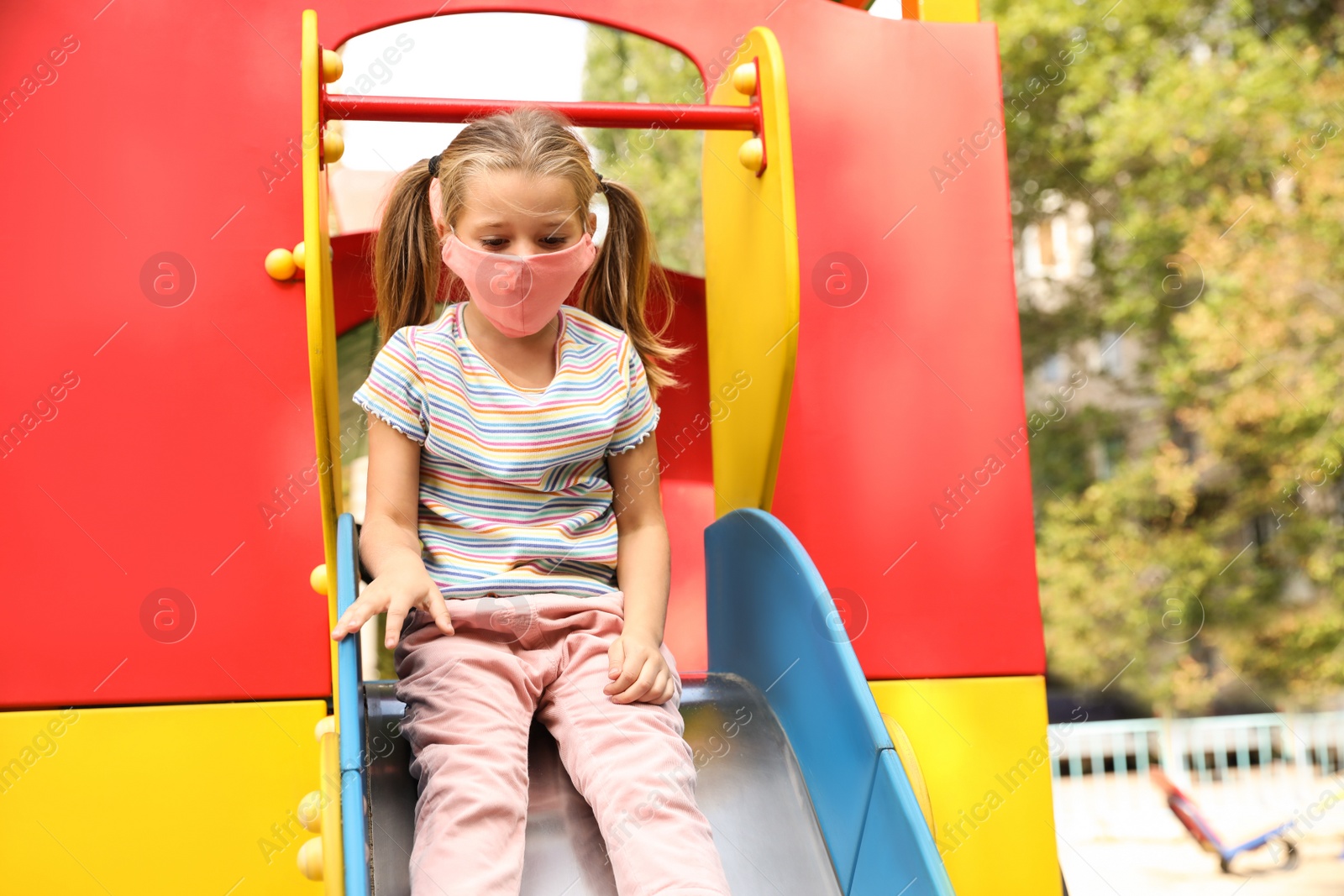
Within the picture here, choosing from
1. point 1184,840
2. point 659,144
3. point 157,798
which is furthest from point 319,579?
point 659,144

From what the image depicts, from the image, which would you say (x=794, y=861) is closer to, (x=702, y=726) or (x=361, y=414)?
(x=702, y=726)

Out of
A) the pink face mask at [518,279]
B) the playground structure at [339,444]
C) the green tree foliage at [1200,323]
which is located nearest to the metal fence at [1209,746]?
the green tree foliage at [1200,323]

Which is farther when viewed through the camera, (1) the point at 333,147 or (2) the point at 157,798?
(2) the point at 157,798

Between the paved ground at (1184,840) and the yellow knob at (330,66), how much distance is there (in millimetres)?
6575

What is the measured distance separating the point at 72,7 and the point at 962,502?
2.00 metres

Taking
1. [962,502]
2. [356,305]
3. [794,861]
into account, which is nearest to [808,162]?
[962,502]

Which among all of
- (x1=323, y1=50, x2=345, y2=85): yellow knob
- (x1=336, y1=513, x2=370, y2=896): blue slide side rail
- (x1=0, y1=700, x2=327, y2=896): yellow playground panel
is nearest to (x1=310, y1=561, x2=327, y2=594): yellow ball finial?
(x1=0, y1=700, x2=327, y2=896): yellow playground panel

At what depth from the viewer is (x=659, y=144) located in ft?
42.5

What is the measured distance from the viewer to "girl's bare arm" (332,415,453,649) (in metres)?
1.46

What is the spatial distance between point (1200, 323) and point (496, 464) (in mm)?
9395

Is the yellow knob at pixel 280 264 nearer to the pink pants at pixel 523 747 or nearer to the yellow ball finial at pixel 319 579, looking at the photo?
the yellow ball finial at pixel 319 579

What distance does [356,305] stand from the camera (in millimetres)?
2717

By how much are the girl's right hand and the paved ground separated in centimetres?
640

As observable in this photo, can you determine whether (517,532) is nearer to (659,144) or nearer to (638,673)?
(638,673)
